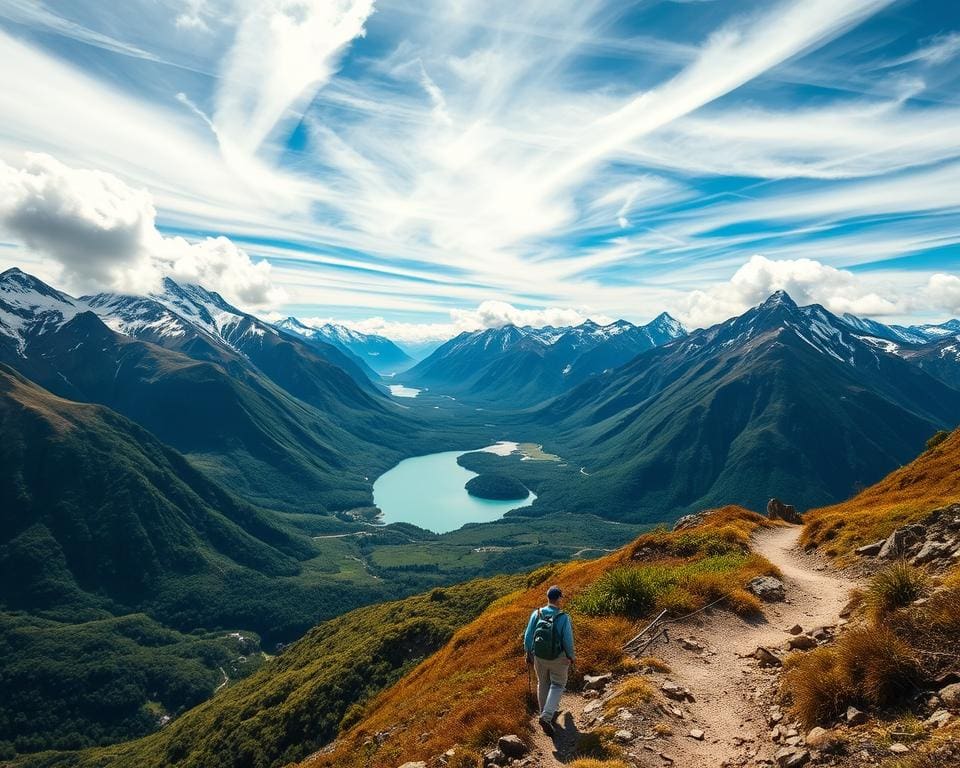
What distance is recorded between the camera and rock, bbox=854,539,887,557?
30.3 meters

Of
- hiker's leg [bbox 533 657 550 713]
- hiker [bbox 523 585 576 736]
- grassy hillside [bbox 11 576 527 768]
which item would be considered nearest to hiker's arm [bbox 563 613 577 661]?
hiker [bbox 523 585 576 736]

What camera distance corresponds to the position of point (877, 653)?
13.0m

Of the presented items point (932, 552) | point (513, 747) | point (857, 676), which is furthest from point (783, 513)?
point (513, 747)

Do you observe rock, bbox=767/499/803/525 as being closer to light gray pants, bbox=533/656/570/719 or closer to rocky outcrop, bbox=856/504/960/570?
rocky outcrop, bbox=856/504/960/570

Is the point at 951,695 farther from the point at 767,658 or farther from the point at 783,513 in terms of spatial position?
the point at 783,513

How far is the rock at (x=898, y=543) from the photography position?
27062mm

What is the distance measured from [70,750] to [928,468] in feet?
903

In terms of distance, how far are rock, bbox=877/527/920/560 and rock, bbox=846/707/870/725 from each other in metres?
19.0

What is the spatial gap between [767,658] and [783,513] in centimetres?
4343

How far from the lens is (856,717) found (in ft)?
40.7

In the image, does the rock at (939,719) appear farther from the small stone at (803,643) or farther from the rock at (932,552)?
the rock at (932,552)

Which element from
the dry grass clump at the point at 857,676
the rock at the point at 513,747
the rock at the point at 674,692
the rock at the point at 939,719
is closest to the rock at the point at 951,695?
the rock at the point at 939,719

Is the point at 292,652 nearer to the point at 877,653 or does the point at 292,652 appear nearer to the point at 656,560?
the point at 656,560

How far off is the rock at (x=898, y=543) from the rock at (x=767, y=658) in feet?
42.2
